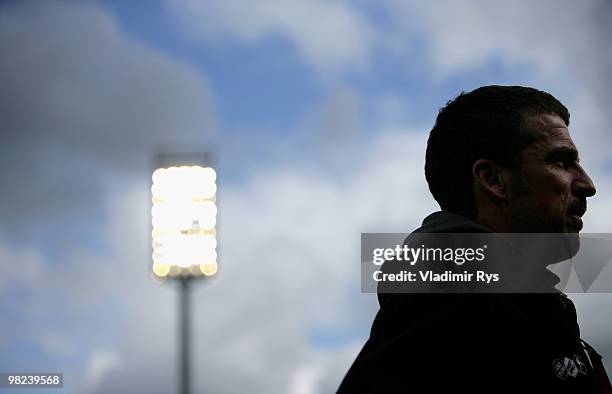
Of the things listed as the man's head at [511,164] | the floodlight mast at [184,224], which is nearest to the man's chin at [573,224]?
the man's head at [511,164]

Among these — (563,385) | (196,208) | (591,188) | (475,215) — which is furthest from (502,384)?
(196,208)

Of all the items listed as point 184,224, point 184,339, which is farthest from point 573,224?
point 184,224

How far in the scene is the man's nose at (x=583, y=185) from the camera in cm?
211

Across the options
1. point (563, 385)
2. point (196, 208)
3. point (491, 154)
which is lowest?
point (563, 385)

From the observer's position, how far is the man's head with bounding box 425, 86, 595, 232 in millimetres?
2096

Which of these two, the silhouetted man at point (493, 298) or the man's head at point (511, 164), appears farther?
the man's head at point (511, 164)

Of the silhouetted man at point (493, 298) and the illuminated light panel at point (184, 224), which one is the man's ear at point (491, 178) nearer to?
the silhouetted man at point (493, 298)

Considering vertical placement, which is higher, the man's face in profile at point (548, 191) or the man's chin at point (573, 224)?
the man's face in profile at point (548, 191)

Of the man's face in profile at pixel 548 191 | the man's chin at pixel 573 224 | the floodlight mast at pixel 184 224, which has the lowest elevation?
the man's chin at pixel 573 224

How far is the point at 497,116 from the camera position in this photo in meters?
2.18

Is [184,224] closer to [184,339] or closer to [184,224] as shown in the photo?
[184,224]

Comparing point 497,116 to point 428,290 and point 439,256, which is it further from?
point 428,290

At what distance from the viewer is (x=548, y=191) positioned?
2.09 metres

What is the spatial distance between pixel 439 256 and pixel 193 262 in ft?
66.1
